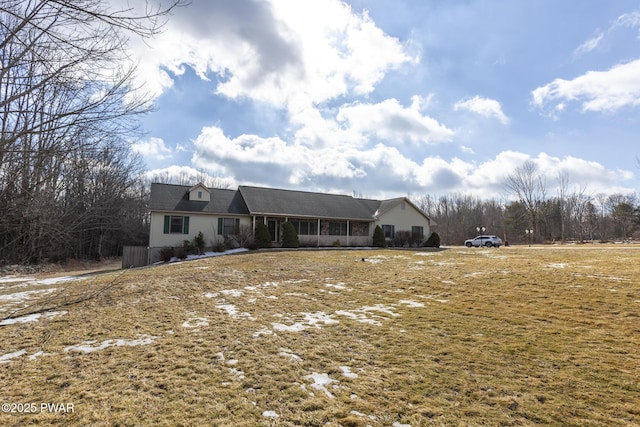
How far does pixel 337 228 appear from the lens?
27.3m

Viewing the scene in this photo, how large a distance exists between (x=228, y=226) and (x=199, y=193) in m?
3.43

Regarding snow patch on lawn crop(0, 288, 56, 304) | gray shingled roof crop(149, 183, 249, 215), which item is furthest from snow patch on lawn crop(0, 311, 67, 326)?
gray shingled roof crop(149, 183, 249, 215)

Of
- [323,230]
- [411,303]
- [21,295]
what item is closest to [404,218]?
[323,230]

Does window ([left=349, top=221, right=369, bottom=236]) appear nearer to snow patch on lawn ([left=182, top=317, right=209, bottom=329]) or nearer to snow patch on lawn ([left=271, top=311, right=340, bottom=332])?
snow patch on lawn ([left=271, top=311, right=340, bottom=332])

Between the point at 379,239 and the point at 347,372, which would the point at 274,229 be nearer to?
the point at 379,239

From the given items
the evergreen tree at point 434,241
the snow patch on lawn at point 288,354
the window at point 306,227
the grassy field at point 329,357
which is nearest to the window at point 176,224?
the window at point 306,227

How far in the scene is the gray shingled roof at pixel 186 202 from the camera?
21422mm

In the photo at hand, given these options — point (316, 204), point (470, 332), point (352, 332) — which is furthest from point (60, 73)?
point (316, 204)

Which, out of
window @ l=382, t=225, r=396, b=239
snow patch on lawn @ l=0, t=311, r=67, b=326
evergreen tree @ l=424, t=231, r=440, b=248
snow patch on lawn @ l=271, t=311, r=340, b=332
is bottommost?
snow patch on lawn @ l=0, t=311, r=67, b=326

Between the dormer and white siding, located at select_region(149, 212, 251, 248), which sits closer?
white siding, located at select_region(149, 212, 251, 248)

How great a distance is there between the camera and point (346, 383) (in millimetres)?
3457

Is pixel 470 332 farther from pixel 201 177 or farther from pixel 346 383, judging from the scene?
pixel 201 177

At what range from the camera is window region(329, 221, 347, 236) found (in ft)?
88.9

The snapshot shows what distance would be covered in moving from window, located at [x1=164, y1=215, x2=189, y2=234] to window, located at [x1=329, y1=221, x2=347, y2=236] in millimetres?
11652
